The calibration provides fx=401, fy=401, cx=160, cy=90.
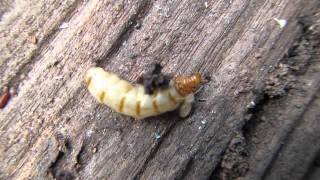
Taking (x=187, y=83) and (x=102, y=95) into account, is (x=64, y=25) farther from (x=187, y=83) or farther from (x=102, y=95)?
(x=187, y=83)

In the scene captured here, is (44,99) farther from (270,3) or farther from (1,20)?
(270,3)

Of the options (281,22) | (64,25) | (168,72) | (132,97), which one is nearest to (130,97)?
(132,97)

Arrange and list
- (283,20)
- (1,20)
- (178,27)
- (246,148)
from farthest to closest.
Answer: (1,20), (178,27), (283,20), (246,148)

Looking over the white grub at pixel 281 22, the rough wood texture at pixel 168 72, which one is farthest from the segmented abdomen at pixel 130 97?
the white grub at pixel 281 22

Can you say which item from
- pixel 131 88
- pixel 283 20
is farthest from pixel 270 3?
pixel 131 88

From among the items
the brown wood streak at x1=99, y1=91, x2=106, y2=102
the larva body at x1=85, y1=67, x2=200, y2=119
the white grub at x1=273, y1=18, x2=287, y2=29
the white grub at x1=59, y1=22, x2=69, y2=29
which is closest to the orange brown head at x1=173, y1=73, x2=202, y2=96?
the larva body at x1=85, y1=67, x2=200, y2=119

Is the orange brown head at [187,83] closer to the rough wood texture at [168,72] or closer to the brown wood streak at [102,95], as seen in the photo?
the rough wood texture at [168,72]
